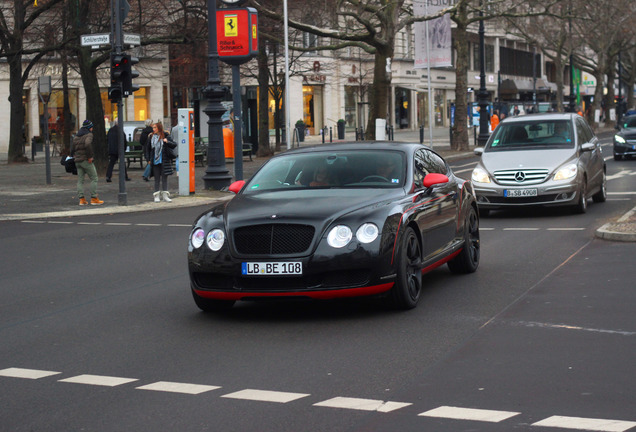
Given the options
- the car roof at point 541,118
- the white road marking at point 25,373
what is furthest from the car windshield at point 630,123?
the white road marking at point 25,373

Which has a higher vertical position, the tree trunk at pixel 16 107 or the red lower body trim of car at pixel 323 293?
the tree trunk at pixel 16 107

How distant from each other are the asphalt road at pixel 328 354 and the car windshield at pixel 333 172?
1.09 m

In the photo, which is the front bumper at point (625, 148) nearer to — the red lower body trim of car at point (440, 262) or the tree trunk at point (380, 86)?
the tree trunk at point (380, 86)

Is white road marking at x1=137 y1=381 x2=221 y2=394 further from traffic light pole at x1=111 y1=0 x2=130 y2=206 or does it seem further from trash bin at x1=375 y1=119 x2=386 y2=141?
trash bin at x1=375 y1=119 x2=386 y2=141

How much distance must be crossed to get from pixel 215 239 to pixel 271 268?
611 millimetres

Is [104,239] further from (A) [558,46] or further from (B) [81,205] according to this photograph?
(A) [558,46]

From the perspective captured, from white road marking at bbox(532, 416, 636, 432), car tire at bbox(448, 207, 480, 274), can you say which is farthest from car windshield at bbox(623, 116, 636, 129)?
white road marking at bbox(532, 416, 636, 432)

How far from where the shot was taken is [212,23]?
2545 cm

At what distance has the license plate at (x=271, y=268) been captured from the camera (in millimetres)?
8445

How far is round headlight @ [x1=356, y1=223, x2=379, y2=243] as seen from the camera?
28.3ft

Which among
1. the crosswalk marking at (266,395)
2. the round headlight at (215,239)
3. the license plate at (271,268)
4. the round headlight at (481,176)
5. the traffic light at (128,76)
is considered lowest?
the crosswalk marking at (266,395)

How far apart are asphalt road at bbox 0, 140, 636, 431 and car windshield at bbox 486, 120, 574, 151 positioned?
19.4 feet

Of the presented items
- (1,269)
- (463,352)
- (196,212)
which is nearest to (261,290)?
(463,352)

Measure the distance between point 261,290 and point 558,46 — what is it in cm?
6343
